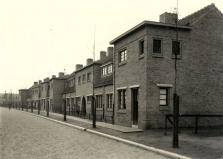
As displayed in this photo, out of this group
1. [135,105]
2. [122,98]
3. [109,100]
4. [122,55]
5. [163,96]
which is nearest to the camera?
[163,96]

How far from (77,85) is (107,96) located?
13.4m

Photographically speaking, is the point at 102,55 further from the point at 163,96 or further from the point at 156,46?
the point at 163,96

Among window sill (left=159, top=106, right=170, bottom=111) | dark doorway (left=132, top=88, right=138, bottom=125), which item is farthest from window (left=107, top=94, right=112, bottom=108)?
window sill (left=159, top=106, right=170, bottom=111)

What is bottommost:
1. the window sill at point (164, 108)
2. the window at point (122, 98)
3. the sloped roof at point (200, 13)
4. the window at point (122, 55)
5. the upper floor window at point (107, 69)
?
the window sill at point (164, 108)

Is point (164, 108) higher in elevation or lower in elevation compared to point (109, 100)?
lower

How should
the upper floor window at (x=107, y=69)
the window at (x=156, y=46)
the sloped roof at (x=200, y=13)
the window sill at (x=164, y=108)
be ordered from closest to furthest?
the window sill at (x=164, y=108) → the window at (x=156, y=46) → the sloped roof at (x=200, y=13) → the upper floor window at (x=107, y=69)

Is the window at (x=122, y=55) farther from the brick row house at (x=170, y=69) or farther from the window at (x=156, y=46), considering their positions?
the window at (x=156, y=46)

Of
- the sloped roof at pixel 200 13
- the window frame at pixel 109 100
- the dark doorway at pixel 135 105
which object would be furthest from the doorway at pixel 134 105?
the window frame at pixel 109 100

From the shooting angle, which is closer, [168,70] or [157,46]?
[168,70]

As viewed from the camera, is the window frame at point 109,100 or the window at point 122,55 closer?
the window at point 122,55

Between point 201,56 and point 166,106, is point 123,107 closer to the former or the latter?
point 166,106


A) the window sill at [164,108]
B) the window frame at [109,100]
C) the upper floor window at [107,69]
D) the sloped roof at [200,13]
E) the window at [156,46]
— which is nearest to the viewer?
the window sill at [164,108]

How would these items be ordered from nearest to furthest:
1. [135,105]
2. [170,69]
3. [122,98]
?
[170,69], [135,105], [122,98]

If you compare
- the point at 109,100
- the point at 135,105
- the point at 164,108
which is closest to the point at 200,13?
the point at 164,108
